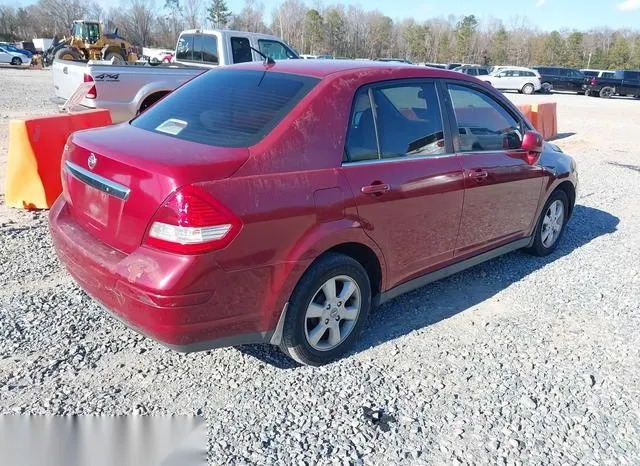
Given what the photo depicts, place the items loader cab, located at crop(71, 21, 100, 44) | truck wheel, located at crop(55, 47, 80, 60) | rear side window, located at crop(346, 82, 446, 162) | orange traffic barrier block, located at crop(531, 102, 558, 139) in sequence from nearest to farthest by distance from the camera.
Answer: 1. rear side window, located at crop(346, 82, 446, 162)
2. orange traffic barrier block, located at crop(531, 102, 558, 139)
3. truck wheel, located at crop(55, 47, 80, 60)
4. loader cab, located at crop(71, 21, 100, 44)

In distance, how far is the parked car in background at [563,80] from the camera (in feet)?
116

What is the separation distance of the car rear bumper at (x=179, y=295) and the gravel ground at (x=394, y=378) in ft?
1.45

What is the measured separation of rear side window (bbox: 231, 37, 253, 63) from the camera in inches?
416

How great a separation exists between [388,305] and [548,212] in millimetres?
2180

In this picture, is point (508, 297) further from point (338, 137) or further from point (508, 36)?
point (508, 36)

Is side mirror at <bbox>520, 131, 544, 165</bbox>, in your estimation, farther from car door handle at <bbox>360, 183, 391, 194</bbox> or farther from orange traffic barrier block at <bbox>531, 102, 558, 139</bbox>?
orange traffic barrier block at <bbox>531, 102, 558, 139</bbox>

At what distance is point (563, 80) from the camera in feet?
118

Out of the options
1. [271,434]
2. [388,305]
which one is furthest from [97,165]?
[388,305]

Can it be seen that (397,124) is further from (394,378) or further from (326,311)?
(394,378)

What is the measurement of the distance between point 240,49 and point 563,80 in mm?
31588

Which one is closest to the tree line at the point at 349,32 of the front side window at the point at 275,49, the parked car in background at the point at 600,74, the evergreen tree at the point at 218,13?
the evergreen tree at the point at 218,13

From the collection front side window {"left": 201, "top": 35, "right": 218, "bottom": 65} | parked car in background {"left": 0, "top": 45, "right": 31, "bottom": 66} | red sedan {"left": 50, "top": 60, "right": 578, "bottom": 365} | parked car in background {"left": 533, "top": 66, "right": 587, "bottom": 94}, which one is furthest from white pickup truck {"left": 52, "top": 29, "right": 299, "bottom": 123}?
parked car in background {"left": 0, "top": 45, "right": 31, "bottom": 66}

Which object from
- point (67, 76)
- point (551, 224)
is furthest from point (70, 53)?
point (551, 224)

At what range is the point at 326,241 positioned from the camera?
299 cm
